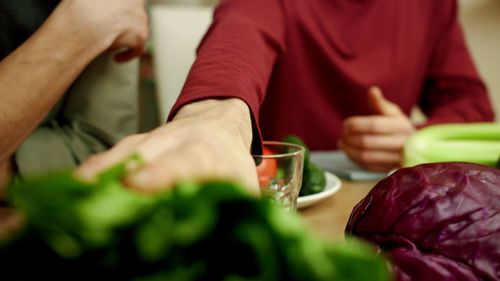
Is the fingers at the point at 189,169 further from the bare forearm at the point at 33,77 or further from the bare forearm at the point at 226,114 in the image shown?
the bare forearm at the point at 33,77

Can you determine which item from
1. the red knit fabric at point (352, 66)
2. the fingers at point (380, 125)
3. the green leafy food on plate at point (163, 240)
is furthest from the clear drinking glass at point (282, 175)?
the red knit fabric at point (352, 66)

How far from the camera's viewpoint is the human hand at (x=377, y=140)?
89 centimetres

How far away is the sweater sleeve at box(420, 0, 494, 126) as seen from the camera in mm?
1294

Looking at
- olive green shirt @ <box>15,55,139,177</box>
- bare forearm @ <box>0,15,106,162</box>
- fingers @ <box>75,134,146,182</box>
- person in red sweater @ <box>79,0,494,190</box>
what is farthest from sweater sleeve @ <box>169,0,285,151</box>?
olive green shirt @ <box>15,55,139,177</box>

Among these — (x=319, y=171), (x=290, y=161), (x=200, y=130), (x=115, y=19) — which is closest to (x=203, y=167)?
(x=200, y=130)

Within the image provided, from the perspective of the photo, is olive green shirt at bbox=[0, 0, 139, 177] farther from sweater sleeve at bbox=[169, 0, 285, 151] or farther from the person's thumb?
the person's thumb

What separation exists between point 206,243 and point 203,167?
81mm

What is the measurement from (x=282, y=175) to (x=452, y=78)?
122 cm

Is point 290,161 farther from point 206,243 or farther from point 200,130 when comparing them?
point 206,243

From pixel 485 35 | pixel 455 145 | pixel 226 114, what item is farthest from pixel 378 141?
pixel 485 35

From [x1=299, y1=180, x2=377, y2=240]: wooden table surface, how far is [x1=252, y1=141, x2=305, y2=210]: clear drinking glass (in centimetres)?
6

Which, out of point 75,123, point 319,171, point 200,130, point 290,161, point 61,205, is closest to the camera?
point 61,205

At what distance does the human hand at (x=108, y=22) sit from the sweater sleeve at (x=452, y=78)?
0.97 m

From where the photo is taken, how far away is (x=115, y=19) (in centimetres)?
72
